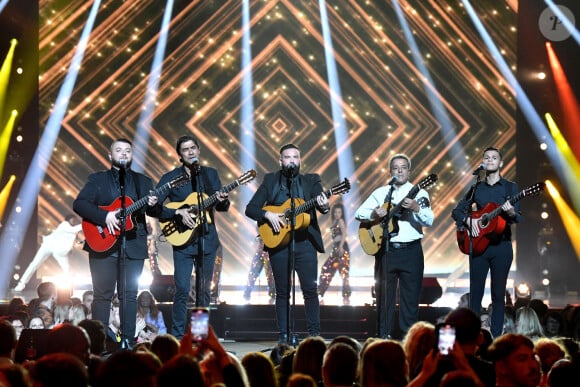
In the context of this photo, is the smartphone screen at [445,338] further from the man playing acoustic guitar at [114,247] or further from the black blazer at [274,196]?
the black blazer at [274,196]

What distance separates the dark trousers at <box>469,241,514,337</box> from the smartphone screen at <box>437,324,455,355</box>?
4.51 meters

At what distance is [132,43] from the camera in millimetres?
17391

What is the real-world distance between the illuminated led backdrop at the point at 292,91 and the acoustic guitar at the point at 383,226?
26.6ft

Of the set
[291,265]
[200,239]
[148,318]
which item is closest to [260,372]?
[200,239]

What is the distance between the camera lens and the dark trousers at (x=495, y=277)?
27.5ft

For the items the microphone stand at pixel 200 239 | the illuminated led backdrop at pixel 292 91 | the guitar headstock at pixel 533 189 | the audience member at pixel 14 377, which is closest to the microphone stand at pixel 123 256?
the microphone stand at pixel 200 239

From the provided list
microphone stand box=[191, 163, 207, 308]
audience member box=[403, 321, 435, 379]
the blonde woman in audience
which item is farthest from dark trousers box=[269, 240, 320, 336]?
audience member box=[403, 321, 435, 379]

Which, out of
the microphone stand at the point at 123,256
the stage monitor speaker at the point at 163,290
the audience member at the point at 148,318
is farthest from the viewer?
the stage monitor speaker at the point at 163,290

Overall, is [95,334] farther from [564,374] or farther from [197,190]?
[564,374]

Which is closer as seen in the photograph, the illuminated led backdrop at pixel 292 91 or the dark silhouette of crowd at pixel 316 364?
the dark silhouette of crowd at pixel 316 364

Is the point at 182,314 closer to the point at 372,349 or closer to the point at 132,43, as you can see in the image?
the point at 372,349

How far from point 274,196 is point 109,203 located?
162cm

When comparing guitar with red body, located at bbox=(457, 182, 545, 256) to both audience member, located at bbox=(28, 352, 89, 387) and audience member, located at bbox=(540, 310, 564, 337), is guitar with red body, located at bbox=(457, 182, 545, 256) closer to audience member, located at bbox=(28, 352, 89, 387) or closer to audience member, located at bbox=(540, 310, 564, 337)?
audience member, located at bbox=(540, 310, 564, 337)

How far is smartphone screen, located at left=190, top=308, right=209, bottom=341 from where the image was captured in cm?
403
